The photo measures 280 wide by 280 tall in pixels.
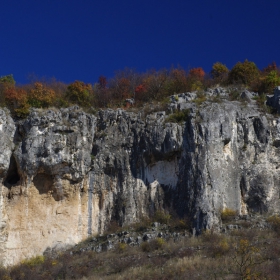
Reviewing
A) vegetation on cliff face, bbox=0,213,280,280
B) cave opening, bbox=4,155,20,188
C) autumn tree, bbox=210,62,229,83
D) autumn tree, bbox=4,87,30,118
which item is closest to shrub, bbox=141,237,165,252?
vegetation on cliff face, bbox=0,213,280,280

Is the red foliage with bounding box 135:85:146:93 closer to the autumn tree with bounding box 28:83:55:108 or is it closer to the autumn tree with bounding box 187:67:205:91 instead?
the autumn tree with bounding box 187:67:205:91

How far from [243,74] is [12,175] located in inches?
752

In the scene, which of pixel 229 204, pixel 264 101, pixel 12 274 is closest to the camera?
pixel 12 274

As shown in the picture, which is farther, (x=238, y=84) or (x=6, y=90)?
(x=238, y=84)

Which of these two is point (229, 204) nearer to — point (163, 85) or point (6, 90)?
point (163, 85)

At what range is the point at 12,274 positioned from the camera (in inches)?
874

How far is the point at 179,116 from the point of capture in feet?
94.4

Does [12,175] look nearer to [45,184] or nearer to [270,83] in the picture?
[45,184]

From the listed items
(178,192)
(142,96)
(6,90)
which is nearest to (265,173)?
(178,192)

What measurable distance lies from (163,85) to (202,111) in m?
8.35

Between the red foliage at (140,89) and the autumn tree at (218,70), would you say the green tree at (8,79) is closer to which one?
the red foliage at (140,89)

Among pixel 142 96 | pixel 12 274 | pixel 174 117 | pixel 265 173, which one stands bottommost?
pixel 12 274

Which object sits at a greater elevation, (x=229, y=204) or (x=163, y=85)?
(x=163, y=85)

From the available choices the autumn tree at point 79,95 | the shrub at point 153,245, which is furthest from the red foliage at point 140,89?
the shrub at point 153,245
